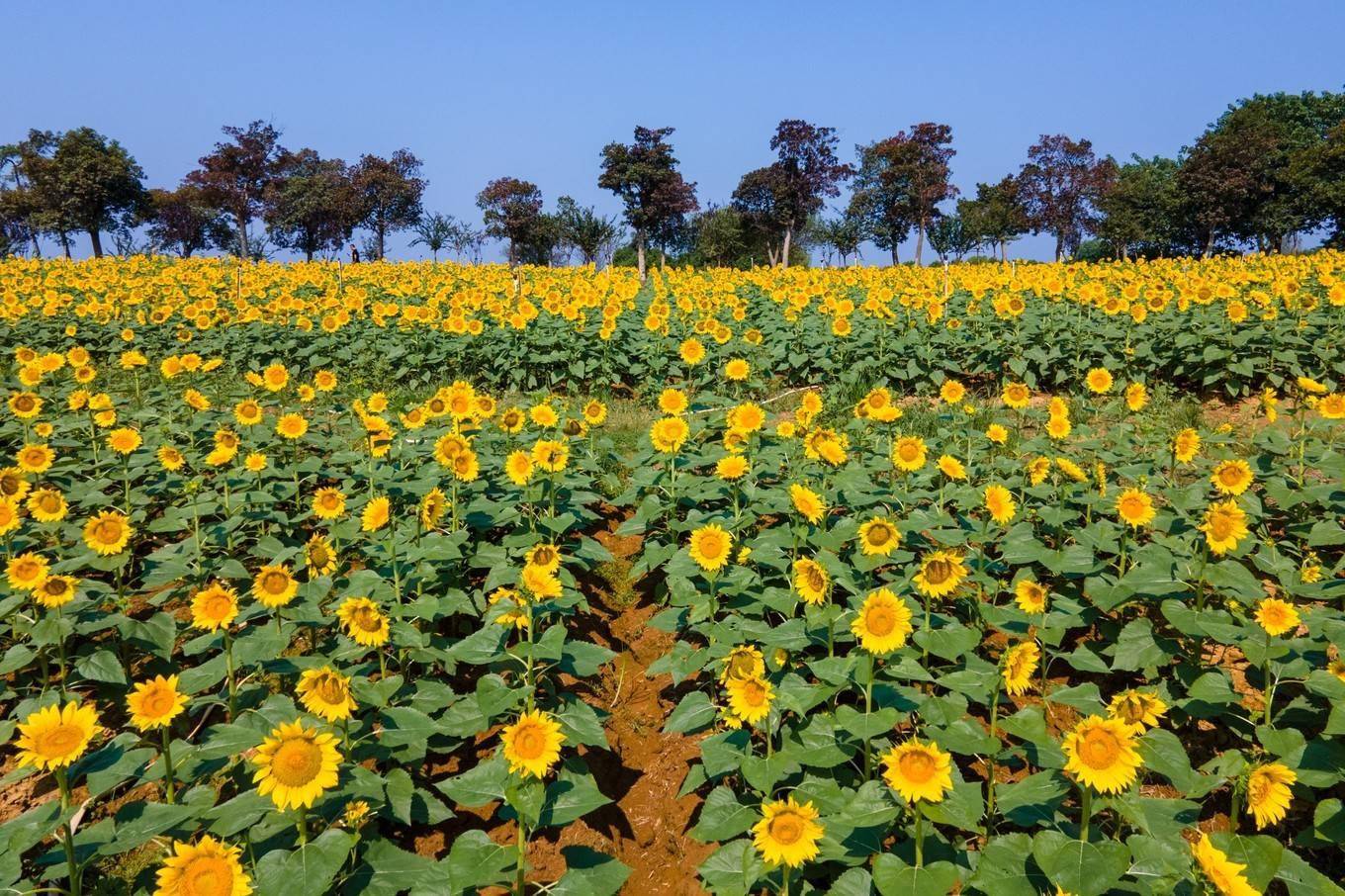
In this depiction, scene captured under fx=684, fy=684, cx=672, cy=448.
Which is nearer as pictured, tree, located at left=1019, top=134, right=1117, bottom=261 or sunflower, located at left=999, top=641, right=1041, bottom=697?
sunflower, located at left=999, top=641, right=1041, bottom=697

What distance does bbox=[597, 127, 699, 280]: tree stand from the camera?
43.6 metres

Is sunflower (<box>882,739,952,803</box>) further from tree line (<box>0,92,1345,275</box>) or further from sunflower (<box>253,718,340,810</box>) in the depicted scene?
tree line (<box>0,92,1345,275</box>)

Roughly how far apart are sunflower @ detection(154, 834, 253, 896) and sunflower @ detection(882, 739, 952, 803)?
1935 mm

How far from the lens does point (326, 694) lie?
2.51 m

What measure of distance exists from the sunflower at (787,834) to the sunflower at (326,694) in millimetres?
1542

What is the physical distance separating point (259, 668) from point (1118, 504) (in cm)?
→ 435

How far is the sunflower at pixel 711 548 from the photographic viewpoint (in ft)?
10.8

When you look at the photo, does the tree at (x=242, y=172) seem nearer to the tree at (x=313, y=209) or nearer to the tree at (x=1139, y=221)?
the tree at (x=313, y=209)

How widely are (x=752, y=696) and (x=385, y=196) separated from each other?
1859 inches

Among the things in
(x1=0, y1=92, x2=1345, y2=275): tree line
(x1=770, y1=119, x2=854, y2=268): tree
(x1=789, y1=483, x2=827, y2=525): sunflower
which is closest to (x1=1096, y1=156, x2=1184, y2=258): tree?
(x1=0, y1=92, x2=1345, y2=275): tree line

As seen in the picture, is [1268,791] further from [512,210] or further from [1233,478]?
[512,210]

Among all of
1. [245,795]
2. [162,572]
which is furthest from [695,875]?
[162,572]

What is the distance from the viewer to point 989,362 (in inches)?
359

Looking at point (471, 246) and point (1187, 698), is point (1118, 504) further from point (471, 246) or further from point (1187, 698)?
point (471, 246)
